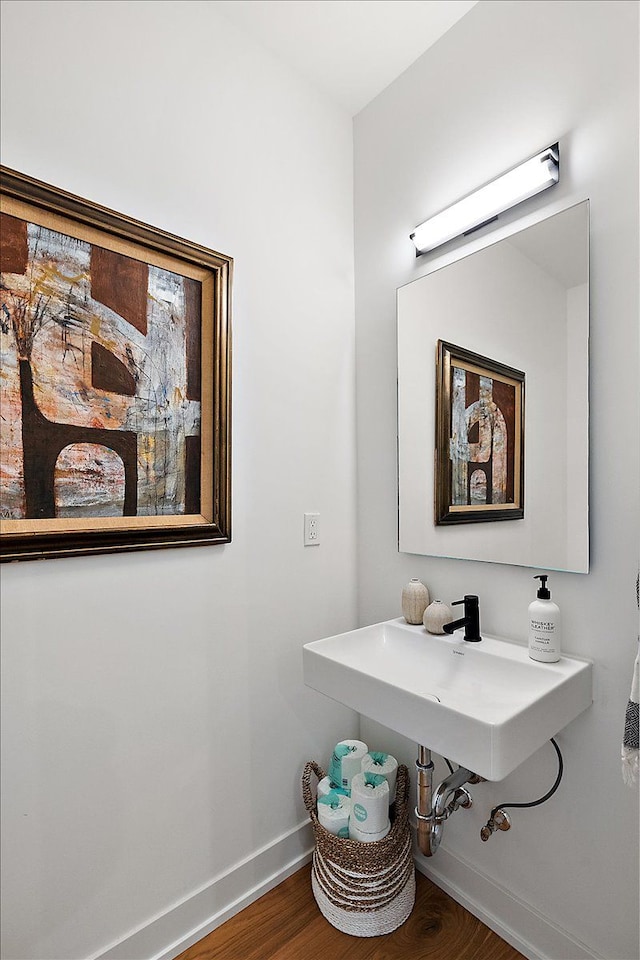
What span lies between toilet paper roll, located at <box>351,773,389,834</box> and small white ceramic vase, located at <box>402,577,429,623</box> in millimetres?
478

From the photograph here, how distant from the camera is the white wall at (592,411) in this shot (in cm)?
116

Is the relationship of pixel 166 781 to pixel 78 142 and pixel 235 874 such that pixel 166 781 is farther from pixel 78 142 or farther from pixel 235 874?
pixel 78 142

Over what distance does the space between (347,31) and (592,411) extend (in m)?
1.33

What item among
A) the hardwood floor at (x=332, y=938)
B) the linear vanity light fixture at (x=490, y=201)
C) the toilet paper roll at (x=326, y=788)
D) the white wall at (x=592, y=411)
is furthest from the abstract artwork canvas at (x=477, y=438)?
the hardwood floor at (x=332, y=938)

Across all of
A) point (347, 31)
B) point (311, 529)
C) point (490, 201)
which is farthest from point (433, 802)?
point (347, 31)

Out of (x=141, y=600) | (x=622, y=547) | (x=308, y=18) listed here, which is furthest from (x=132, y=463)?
(x=308, y=18)

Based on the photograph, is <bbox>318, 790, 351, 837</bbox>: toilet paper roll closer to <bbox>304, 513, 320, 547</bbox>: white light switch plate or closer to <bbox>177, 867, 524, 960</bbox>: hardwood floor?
<bbox>177, 867, 524, 960</bbox>: hardwood floor

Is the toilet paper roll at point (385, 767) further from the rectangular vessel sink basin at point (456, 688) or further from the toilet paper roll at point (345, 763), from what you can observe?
the rectangular vessel sink basin at point (456, 688)

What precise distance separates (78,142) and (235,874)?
77.8 inches

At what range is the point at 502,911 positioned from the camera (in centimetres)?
141

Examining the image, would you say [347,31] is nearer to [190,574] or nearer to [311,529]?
[311,529]

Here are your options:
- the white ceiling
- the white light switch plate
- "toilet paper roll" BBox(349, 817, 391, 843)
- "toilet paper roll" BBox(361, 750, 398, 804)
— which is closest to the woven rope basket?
"toilet paper roll" BBox(349, 817, 391, 843)

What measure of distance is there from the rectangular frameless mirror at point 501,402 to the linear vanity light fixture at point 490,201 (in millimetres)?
85

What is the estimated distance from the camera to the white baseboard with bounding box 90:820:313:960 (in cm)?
130
